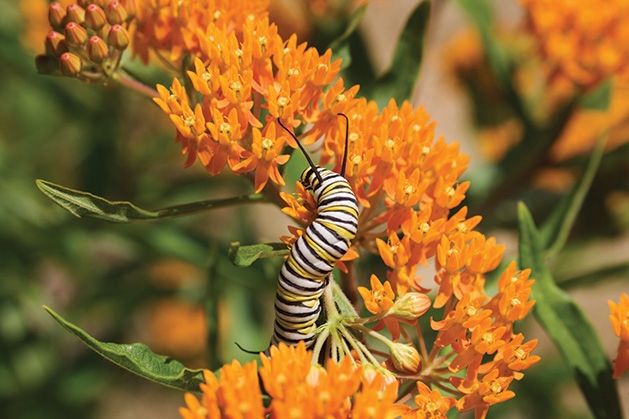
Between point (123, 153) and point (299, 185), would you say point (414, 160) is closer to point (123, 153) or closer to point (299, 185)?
point (299, 185)

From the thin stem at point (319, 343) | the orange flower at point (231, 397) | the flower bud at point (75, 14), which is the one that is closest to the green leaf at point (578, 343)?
the thin stem at point (319, 343)

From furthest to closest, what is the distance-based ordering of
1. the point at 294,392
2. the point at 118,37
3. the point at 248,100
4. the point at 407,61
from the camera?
the point at 407,61
the point at 118,37
the point at 248,100
the point at 294,392

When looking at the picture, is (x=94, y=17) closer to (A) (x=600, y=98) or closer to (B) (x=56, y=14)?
(B) (x=56, y=14)

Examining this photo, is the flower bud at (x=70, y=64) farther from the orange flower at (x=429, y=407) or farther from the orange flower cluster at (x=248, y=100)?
the orange flower at (x=429, y=407)

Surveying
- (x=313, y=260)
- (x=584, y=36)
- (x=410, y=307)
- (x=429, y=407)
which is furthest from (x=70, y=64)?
(x=584, y=36)

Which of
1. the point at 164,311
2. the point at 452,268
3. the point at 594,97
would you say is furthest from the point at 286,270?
the point at 164,311

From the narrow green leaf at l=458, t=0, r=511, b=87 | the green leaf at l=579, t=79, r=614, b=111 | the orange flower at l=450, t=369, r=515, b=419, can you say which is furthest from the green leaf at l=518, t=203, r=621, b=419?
the narrow green leaf at l=458, t=0, r=511, b=87

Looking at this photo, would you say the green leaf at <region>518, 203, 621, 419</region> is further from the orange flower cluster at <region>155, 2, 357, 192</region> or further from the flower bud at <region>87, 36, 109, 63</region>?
the flower bud at <region>87, 36, 109, 63</region>
